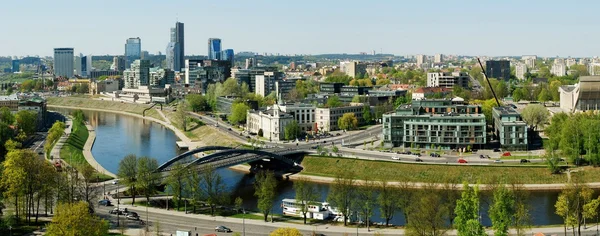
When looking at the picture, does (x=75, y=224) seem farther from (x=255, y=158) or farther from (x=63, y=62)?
(x=63, y=62)

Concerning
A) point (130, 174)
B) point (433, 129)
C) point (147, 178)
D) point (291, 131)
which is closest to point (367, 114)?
point (291, 131)

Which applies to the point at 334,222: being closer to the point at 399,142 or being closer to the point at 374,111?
the point at 399,142

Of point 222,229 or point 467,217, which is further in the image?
point 222,229

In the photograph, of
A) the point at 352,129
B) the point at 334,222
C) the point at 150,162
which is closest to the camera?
the point at 334,222

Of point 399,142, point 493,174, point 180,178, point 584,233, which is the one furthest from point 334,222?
point 399,142

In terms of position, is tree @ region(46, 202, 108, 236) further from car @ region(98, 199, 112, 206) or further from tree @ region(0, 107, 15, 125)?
tree @ region(0, 107, 15, 125)

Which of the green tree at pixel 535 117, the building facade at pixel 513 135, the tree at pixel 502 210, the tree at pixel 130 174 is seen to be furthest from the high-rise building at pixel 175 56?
the tree at pixel 502 210

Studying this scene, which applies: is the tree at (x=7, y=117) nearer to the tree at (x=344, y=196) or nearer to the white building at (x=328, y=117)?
the white building at (x=328, y=117)
